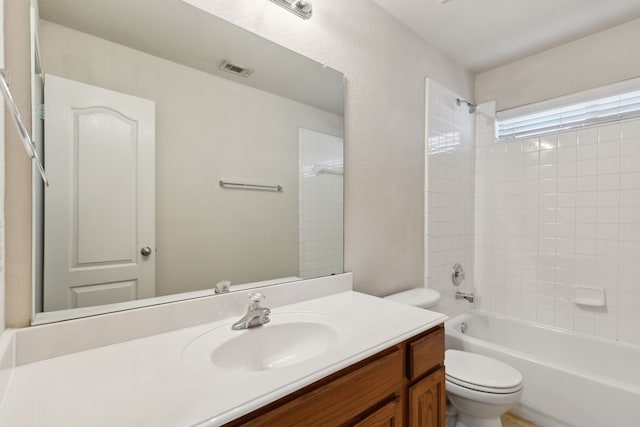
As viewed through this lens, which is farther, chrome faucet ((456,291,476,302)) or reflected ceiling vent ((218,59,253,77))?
chrome faucet ((456,291,476,302))

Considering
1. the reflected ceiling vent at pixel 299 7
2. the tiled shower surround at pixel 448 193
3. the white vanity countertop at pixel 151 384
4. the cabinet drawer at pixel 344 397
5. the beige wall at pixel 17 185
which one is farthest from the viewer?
the tiled shower surround at pixel 448 193

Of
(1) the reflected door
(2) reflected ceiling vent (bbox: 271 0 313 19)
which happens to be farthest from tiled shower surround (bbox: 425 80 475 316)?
(1) the reflected door

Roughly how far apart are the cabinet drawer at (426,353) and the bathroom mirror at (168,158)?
55 centimetres

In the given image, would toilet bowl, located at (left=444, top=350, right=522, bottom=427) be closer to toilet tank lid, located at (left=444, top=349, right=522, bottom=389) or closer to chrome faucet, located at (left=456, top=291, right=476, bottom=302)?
toilet tank lid, located at (left=444, top=349, right=522, bottom=389)

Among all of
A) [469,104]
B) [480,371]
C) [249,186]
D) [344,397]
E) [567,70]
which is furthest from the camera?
[469,104]

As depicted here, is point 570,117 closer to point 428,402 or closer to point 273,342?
point 428,402

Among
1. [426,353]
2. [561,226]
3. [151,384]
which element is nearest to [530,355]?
[561,226]

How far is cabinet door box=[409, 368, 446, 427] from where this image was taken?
989mm

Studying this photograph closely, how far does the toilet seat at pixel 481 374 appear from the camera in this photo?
4.41ft

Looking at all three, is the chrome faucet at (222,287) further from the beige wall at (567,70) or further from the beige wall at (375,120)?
the beige wall at (567,70)

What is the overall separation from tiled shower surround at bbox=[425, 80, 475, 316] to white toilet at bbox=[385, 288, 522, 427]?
1.70 feet

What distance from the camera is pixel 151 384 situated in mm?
634

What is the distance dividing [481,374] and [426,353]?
0.65 metres

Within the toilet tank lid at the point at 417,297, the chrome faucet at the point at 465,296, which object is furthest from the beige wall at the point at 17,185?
the chrome faucet at the point at 465,296
